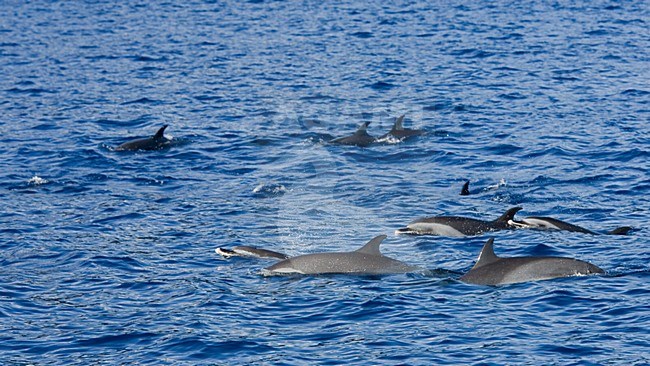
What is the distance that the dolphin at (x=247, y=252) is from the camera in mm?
23359

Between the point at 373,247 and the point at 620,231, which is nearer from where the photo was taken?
the point at 373,247

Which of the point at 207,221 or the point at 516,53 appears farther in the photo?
the point at 516,53

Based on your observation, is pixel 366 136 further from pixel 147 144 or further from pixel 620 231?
pixel 620 231

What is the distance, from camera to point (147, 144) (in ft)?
117

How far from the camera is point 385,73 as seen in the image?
1951 inches

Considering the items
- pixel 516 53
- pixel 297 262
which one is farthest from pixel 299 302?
pixel 516 53

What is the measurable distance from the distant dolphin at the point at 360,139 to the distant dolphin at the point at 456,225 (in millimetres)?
10587

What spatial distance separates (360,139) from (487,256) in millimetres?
15021

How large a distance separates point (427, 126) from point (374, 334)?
20305mm

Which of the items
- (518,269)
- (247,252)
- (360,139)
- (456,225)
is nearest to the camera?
(518,269)

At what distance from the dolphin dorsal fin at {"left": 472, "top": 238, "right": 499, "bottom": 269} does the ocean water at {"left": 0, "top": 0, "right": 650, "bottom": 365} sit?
64cm

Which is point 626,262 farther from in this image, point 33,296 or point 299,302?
point 33,296

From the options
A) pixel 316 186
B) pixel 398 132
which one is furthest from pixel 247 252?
pixel 398 132

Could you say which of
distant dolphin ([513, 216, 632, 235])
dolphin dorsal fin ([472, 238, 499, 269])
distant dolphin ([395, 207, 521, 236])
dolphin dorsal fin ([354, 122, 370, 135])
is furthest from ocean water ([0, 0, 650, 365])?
dolphin dorsal fin ([354, 122, 370, 135])
